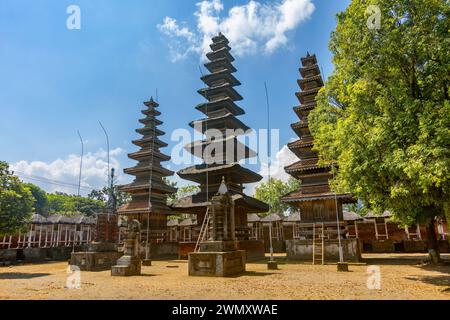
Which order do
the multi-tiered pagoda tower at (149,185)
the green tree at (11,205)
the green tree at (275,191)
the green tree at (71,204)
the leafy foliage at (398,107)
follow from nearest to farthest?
the leafy foliage at (398,107), the green tree at (11,205), the multi-tiered pagoda tower at (149,185), the green tree at (275,191), the green tree at (71,204)

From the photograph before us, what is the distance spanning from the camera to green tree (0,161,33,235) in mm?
15172

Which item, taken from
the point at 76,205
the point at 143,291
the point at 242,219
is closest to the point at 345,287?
the point at 143,291

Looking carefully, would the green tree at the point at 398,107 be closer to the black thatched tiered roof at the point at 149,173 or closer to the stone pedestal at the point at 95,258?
the stone pedestal at the point at 95,258

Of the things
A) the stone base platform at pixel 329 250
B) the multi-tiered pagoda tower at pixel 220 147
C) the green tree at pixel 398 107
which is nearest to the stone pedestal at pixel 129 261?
the multi-tiered pagoda tower at pixel 220 147

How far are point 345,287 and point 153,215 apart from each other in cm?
2396

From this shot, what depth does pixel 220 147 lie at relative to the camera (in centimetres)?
2662

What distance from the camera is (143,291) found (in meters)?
9.09

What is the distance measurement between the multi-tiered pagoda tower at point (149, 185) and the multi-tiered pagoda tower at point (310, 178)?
14.7 m

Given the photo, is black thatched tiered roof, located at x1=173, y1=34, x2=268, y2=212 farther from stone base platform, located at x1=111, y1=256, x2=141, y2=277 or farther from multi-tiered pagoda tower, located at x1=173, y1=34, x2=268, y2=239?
stone base platform, located at x1=111, y1=256, x2=141, y2=277

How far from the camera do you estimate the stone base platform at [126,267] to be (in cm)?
1355

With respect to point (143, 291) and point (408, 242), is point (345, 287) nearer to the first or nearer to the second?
point (143, 291)

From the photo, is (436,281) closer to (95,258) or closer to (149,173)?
(95,258)

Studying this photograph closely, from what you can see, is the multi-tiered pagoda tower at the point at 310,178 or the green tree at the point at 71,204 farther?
the green tree at the point at 71,204

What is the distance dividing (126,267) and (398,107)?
13.3 meters
